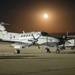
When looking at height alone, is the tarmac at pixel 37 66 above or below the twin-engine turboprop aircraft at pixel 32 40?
below

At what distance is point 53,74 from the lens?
54.2 feet

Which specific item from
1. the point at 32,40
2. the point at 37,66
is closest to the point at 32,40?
the point at 32,40

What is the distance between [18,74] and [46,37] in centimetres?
2190

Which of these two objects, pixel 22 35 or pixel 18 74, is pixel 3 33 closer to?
pixel 22 35

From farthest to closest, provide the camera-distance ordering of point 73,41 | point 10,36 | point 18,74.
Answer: point 73,41 → point 10,36 → point 18,74

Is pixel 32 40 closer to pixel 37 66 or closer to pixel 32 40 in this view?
pixel 32 40

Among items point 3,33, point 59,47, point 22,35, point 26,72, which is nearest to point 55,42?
point 59,47

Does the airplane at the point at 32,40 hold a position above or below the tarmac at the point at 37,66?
above

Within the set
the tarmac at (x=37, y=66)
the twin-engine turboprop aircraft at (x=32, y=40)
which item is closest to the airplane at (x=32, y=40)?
the twin-engine turboprop aircraft at (x=32, y=40)

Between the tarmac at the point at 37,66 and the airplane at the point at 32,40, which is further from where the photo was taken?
the airplane at the point at 32,40

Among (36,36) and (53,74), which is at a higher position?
(36,36)

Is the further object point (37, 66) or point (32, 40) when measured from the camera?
point (32, 40)

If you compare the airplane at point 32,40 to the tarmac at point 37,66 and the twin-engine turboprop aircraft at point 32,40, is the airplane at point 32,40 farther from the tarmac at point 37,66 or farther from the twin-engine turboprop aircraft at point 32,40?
the tarmac at point 37,66

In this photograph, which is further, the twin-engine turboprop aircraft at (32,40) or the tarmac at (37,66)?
the twin-engine turboprop aircraft at (32,40)
